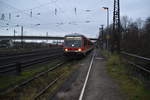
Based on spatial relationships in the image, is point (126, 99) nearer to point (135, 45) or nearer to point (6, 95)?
point (6, 95)

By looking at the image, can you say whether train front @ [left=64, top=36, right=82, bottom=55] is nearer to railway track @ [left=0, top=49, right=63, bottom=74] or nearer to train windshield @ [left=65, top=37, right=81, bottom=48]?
train windshield @ [left=65, top=37, right=81, bottom=48]

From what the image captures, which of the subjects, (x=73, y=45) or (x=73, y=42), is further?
(x=73, y=42)

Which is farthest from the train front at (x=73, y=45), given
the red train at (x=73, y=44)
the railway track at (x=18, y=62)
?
the railway track at (x=18, y=62)

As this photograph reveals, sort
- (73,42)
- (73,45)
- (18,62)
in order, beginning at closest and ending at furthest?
(18,62), (73,45), (73,42)

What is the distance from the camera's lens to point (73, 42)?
19.8 m

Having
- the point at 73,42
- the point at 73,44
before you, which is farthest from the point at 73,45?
the point at 73,42

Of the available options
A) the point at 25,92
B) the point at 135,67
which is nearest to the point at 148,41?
the point at 135,67

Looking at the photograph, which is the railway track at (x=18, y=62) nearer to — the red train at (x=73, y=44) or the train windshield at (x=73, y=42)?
the red train at (x=73, y=44)

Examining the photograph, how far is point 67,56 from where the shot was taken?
770 inches

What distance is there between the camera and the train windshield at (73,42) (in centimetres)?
1958

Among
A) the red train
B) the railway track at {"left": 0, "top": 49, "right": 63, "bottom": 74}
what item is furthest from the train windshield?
the railway track at {"left": 0, "top": 49, "right": 63, "bottom": 74}

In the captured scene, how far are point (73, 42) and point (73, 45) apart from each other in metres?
0.41

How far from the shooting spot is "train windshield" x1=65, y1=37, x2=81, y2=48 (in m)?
19.6

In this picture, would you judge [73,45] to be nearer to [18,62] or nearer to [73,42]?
[73,42]
